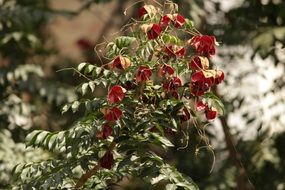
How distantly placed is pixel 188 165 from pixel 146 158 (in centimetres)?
161

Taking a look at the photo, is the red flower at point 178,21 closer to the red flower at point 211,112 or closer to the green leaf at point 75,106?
the red flower at point 211,112

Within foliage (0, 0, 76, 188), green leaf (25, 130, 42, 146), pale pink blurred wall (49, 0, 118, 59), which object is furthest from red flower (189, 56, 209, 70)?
pale pink blurred wall (49, 0, 118, 59)

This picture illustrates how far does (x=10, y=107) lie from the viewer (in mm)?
3693

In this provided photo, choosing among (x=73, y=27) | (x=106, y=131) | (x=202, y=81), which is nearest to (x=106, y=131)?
(x=106, y=131)

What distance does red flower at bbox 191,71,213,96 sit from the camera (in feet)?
6.99

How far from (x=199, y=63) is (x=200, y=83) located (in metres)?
0.06

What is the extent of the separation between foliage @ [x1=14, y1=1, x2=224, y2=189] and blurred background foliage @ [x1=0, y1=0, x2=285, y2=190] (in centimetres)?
100

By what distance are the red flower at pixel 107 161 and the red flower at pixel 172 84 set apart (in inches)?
10.2

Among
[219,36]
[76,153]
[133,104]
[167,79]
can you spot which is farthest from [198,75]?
[219,36]

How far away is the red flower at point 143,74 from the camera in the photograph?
7.01ft

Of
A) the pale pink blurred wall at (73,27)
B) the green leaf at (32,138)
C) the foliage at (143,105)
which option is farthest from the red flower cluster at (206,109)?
the pale pink blurred wall at (73,27)

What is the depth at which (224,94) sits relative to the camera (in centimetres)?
370

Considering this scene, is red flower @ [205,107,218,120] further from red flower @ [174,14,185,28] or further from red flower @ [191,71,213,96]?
red flower @ [174,14,185,28]

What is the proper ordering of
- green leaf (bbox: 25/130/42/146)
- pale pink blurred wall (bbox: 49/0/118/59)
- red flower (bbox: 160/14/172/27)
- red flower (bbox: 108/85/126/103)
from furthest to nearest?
pale pink blurred wall (bbox: 49/0/118/59) → green leaf (bbox: 25/130/42/146) → red flower (bbox: 160/14/172/27) → red flower (bbox: 108/85/126/103)
